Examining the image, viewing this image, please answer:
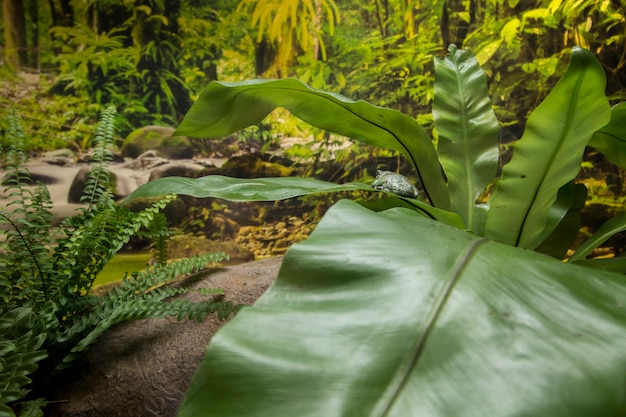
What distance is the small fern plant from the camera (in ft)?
2.31

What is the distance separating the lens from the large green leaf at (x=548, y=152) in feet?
2.36

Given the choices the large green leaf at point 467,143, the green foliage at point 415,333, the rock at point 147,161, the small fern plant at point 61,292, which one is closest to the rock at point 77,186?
the rock at point 147,161

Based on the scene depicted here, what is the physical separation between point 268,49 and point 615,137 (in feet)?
4.81

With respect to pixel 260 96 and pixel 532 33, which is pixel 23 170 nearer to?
pixel 260 96

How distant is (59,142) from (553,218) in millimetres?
1903

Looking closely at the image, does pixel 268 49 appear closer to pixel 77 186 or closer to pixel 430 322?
pixel 77 186

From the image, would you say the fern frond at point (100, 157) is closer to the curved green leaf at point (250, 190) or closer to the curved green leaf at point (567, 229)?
the curved green leaf at point (250, 190)

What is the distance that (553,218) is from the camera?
0.88 metres

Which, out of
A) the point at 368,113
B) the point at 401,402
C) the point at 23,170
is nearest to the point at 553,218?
the point at 368,113

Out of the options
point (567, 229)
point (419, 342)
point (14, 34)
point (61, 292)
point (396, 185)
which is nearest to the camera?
point (419, 342)

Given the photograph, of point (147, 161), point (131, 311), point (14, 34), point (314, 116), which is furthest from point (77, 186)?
point (314, 116)

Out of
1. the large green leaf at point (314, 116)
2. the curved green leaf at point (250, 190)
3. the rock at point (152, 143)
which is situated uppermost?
the large green leaf at point (314, 116)

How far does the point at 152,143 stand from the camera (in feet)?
6.07

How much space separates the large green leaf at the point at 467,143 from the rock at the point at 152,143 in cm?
130
